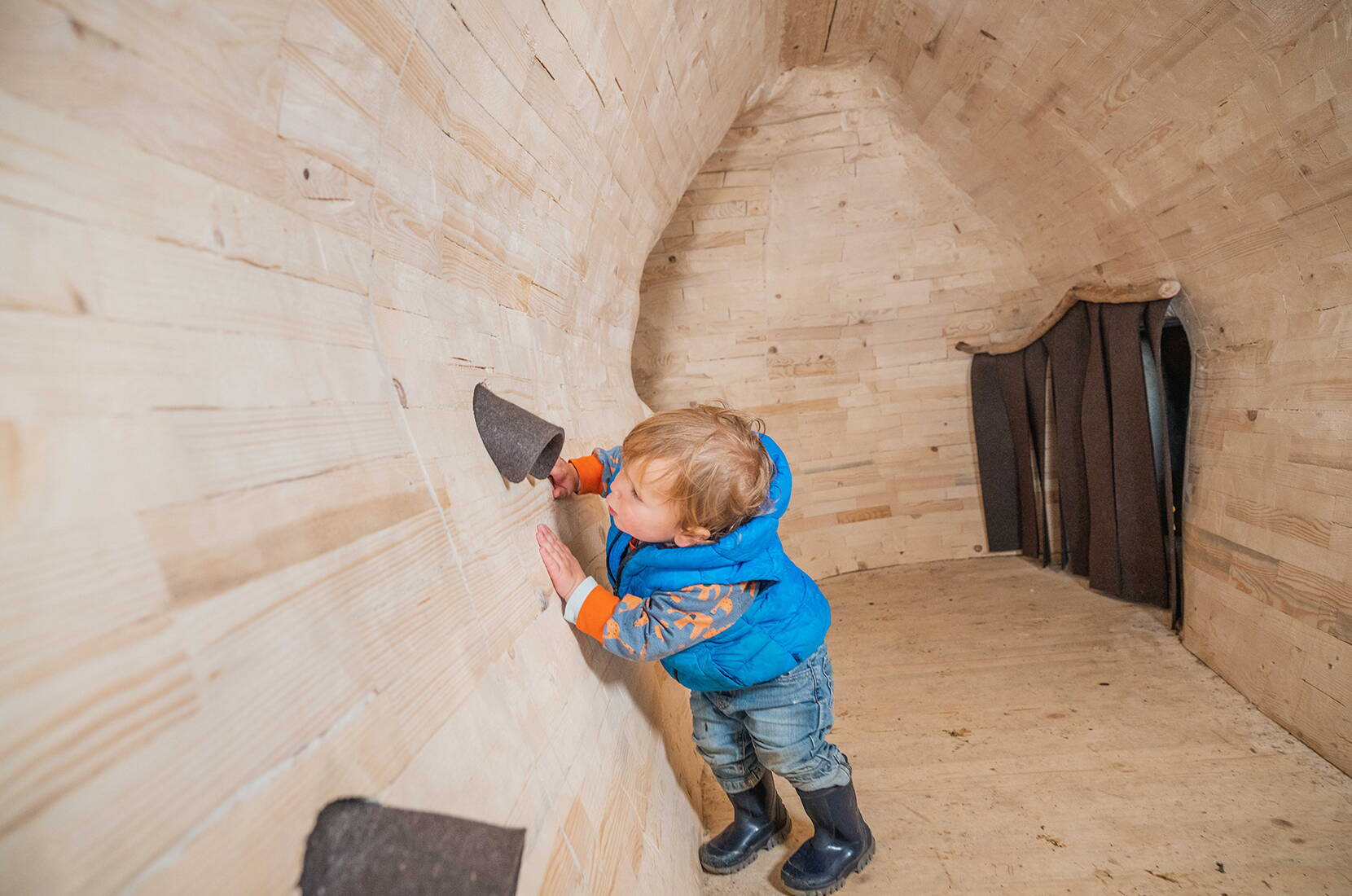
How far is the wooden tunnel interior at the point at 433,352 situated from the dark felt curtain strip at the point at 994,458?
31.4 inches

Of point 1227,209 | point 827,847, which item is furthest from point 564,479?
point 1227,209

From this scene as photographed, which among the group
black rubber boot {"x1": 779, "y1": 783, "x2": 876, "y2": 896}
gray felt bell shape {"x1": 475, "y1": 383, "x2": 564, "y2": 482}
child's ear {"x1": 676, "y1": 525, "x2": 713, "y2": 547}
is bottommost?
black rubber boot {"x1": 779, "y1": 783, "x2": 876, "y2": 896}

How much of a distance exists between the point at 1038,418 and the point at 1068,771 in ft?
6.40

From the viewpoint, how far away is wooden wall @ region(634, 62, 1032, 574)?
3.28 m

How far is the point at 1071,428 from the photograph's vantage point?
3.21 m

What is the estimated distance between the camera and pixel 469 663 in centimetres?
84

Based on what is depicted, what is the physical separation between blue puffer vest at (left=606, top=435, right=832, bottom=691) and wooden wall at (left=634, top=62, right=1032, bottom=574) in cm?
212

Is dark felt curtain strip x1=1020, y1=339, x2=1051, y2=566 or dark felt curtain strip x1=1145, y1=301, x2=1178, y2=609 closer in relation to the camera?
dark felt curtain strip x1=1145, y1=301, x2=1178, y2=609

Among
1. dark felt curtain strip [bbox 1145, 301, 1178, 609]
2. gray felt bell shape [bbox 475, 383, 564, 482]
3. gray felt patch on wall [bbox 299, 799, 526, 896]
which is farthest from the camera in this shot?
dark felt curtain strip [bbox 1145, 301, 1178, 609]

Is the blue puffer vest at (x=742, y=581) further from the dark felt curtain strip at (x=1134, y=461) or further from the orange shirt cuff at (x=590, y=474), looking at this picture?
the dark felt curtain strip at (x=1134, y=461)

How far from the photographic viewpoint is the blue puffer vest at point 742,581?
133 centimetres

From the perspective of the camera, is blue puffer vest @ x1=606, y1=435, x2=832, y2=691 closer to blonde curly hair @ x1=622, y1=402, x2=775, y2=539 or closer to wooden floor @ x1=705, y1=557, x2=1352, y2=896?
blonde curly hair @ x1=622, y1=402, x2=775, y2=539

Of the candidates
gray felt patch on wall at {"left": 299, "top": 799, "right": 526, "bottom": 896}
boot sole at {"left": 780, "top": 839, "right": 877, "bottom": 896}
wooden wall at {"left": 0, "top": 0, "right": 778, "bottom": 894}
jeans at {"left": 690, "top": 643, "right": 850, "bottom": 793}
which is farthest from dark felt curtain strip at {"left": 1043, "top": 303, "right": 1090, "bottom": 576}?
gray felt patch on wall at {"left": 299, "top": 799, "right": 526, "bottom": 896}

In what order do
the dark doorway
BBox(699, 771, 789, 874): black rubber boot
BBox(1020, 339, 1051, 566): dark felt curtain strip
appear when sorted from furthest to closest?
BBox(1020, 339, 1051, 566): dark felt curtain strip → the dark doorway → BBox(699, 771, 789, 874): black rubber boot
